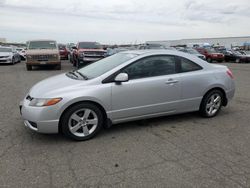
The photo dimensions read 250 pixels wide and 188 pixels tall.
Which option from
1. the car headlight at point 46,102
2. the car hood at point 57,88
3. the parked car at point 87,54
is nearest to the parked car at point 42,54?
the parked car at point 87,54

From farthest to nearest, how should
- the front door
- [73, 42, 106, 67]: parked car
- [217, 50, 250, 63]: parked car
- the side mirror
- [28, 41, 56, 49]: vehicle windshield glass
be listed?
[217, 50, 250, 63]: parked car, [73, 42, 106, 67]: parked car, [28, 41, 56, 49]: vehicle windshield glass, the front door, the side mirror

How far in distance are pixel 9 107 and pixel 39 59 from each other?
31.2ft

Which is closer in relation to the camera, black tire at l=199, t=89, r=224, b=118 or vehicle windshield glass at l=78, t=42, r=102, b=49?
black tire at l=199, t=89, r=224, b=118

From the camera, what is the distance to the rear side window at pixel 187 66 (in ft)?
15.9

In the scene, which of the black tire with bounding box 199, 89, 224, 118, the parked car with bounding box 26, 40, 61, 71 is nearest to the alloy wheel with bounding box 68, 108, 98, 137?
the black tire with bounding box 199, 89, 224, 118

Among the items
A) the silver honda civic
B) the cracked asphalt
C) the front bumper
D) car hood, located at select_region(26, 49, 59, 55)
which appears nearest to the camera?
the cracked asphalt

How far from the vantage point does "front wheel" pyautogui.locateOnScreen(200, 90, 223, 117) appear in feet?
16.8

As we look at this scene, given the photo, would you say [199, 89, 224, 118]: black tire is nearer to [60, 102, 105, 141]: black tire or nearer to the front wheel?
the front wheel

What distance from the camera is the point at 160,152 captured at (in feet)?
11.9

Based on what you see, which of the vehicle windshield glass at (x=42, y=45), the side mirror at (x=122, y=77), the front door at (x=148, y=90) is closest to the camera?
the side mirror at (x=122, y=77)

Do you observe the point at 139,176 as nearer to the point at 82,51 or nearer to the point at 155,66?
the point at 155,66

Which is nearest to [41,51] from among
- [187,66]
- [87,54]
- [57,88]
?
[87,54]

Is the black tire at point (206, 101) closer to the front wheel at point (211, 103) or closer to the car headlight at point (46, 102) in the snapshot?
the front wheel at point (211, 103)

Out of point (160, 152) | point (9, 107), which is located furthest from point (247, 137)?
point (9, 107)
